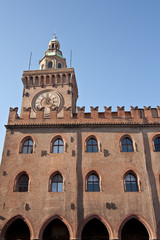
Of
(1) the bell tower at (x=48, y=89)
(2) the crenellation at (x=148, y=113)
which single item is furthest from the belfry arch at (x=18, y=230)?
(2) the crenellation at (x=148, y=113)

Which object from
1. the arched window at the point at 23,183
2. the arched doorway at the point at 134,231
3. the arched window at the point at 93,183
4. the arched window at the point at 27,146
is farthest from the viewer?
the arched window at the point at 27,146

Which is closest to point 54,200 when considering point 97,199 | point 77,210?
point 77,210

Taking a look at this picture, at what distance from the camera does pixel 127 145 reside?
21375 mm

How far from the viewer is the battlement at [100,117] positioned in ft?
73.2

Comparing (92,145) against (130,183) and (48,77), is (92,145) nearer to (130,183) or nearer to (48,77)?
(130,183)

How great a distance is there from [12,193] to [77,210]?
5.63 metres

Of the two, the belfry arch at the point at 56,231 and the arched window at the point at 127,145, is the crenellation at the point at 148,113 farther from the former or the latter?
the belfry arch at the point at 56,231

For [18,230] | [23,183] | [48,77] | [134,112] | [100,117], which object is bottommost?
[18,230]

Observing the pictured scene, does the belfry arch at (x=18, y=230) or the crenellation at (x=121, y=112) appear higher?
the crenellation at (x=121, y=112)

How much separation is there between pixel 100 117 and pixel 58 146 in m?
4.90

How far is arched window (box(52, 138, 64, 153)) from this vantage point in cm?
2136

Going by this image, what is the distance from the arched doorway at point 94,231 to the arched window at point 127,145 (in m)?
6.54

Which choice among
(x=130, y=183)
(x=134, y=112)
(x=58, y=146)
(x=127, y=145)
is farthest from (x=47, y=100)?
(x=130, y=183)

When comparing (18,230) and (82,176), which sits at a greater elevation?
(82,176)
